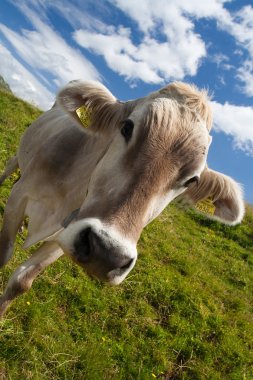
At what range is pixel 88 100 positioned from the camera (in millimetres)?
3846

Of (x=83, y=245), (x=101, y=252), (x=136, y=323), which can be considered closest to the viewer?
(x=101, y=252)

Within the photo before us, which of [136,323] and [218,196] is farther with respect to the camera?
[136,323]

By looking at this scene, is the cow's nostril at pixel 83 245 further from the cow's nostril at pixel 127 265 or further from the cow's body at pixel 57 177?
the cow's body at pixel 57 177

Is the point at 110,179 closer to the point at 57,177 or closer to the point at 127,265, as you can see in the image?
the point at 127,265

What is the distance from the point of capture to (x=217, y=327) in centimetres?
716

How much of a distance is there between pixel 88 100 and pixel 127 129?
752mm

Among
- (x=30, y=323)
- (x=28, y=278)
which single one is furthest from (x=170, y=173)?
(x=30, y=323)

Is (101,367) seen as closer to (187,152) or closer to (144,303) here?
(144,303)

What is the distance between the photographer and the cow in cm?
272

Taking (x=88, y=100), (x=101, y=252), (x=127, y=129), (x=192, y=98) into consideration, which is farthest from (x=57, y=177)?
(x=101, y=252)

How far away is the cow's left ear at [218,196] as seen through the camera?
4.30 meters

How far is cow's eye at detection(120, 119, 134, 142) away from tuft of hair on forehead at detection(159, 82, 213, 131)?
1.97 ft

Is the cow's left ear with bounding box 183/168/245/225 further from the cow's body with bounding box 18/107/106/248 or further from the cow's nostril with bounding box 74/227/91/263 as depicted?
the cow's nostril with bounding box 74/227/91/263

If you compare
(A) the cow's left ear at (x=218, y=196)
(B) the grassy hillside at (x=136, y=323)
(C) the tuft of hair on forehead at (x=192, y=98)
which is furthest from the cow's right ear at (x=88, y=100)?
(B) the grassy hillside at (x=136, y=323)
